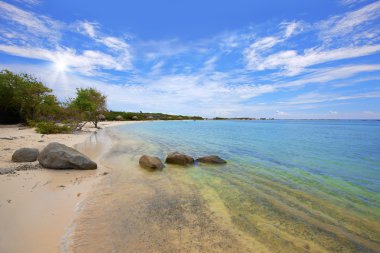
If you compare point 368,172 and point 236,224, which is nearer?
point 236,224

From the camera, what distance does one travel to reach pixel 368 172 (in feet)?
36.4

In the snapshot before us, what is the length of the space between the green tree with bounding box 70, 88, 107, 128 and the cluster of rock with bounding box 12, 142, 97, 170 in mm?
22768

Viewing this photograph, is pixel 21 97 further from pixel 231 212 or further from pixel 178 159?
pixel 231 212

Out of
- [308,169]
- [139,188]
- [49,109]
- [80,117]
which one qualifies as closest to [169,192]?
[139,188]

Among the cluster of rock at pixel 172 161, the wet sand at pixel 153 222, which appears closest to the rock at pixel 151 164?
the cluster of rock at pixel 172 161

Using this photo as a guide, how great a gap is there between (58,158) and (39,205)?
423 centimetres

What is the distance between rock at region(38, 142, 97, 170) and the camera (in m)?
9.68

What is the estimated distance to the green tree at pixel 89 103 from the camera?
3425cm

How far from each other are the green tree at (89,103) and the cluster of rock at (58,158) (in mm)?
22768

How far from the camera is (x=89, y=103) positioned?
34.3m

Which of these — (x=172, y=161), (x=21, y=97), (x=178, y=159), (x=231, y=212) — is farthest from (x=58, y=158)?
(x=21, y=97)

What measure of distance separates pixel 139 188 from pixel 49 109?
1190 inches

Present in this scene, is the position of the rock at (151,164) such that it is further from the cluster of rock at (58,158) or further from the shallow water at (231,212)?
the cluster of rock at (58,158)

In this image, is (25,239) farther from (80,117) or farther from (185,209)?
(80,117)
